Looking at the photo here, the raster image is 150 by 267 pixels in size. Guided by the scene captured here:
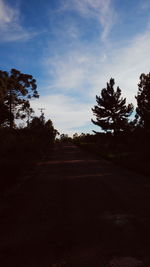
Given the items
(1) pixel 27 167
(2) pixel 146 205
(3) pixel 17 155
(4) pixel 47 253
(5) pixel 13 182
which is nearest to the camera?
(4) pixel 47 253

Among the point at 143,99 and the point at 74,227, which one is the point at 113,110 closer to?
the point at 143,99

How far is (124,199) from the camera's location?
6.56 metres

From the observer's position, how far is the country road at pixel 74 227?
3266 mm

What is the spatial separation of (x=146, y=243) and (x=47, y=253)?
191 centimetres

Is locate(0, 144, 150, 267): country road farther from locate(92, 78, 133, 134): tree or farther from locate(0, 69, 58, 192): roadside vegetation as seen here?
locate(92, 78, 133, 134): tree

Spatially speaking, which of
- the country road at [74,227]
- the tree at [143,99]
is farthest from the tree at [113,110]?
the country road at [74,227]

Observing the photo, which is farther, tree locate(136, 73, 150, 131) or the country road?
tree locate(136, 73, 150, 131)

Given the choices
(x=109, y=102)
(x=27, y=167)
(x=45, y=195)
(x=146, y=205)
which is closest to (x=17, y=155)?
(x=27, y=167)

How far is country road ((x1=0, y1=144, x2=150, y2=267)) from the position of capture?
327 centimetres

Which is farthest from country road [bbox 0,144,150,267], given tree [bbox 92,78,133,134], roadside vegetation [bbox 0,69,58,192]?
tree [bbox 92,78,133,134]

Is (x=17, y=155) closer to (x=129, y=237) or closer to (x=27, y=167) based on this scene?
(x=27, y=167)

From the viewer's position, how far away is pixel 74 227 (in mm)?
4457

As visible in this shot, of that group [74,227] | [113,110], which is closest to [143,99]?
[113,110]

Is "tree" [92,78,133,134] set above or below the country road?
above
